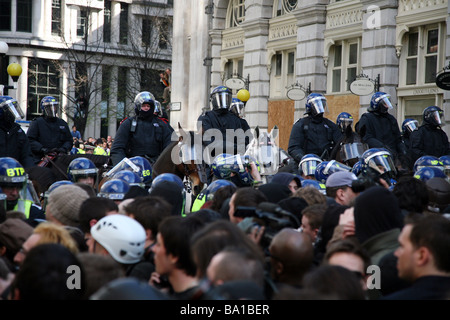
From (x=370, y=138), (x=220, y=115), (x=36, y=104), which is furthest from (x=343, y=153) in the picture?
(x=36, y=104)

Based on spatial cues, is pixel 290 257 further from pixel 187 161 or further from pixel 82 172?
pixel 187 161

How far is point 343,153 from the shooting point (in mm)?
11828

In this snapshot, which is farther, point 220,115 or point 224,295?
point 220,115

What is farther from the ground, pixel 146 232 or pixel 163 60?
pixel 163 60

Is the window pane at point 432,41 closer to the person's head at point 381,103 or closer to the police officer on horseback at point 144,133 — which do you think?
the person's head at point 381,103

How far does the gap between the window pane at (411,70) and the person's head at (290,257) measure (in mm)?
17529

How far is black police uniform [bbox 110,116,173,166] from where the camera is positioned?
39.1ft

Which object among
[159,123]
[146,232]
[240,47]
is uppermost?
[240,47]

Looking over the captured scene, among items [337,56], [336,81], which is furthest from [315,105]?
[337,56]

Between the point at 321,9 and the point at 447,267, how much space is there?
70.9ft

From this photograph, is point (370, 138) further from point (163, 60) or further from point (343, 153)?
point (163, 60)

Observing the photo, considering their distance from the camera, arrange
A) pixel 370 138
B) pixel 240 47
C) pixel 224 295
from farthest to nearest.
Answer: pixel 240 47 < pixel 370 138 < pixel 224 295

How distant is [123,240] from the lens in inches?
181

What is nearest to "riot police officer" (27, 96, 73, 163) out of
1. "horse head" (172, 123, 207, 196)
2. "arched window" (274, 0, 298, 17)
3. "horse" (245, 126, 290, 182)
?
"horse head" (172, 123, 207, 196)
